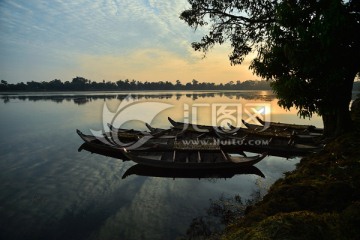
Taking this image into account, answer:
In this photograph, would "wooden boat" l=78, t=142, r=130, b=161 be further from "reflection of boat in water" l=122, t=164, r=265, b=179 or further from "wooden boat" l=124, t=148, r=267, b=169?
"reflection of boat in water" l=122, t=164, r=265, b=179

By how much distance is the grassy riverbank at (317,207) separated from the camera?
3.41 m

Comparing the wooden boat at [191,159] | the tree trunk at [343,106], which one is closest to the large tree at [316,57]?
the tree trunk at [343,106]

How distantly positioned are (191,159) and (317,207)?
1067cm

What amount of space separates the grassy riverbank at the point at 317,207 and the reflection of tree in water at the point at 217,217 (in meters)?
3.12

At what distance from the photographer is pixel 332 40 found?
323 inches

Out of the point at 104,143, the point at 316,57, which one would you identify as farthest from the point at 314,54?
the point at 104,143

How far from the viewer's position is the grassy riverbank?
341 cm

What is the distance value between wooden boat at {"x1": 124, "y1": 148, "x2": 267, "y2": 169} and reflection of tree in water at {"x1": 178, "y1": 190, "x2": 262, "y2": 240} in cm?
258

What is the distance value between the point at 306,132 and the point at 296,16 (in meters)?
15.1

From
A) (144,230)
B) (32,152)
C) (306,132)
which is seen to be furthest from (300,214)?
(32,152)

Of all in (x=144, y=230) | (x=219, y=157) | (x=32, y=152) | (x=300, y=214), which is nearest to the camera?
(x=300, y=214)

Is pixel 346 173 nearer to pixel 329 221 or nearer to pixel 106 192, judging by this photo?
pixel 329 221

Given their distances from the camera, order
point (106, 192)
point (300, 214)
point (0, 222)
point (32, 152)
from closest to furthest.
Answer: point (300, 214) → point (0, 222) → point (106, 192) → point (32, 152)

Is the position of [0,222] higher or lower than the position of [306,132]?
lower
